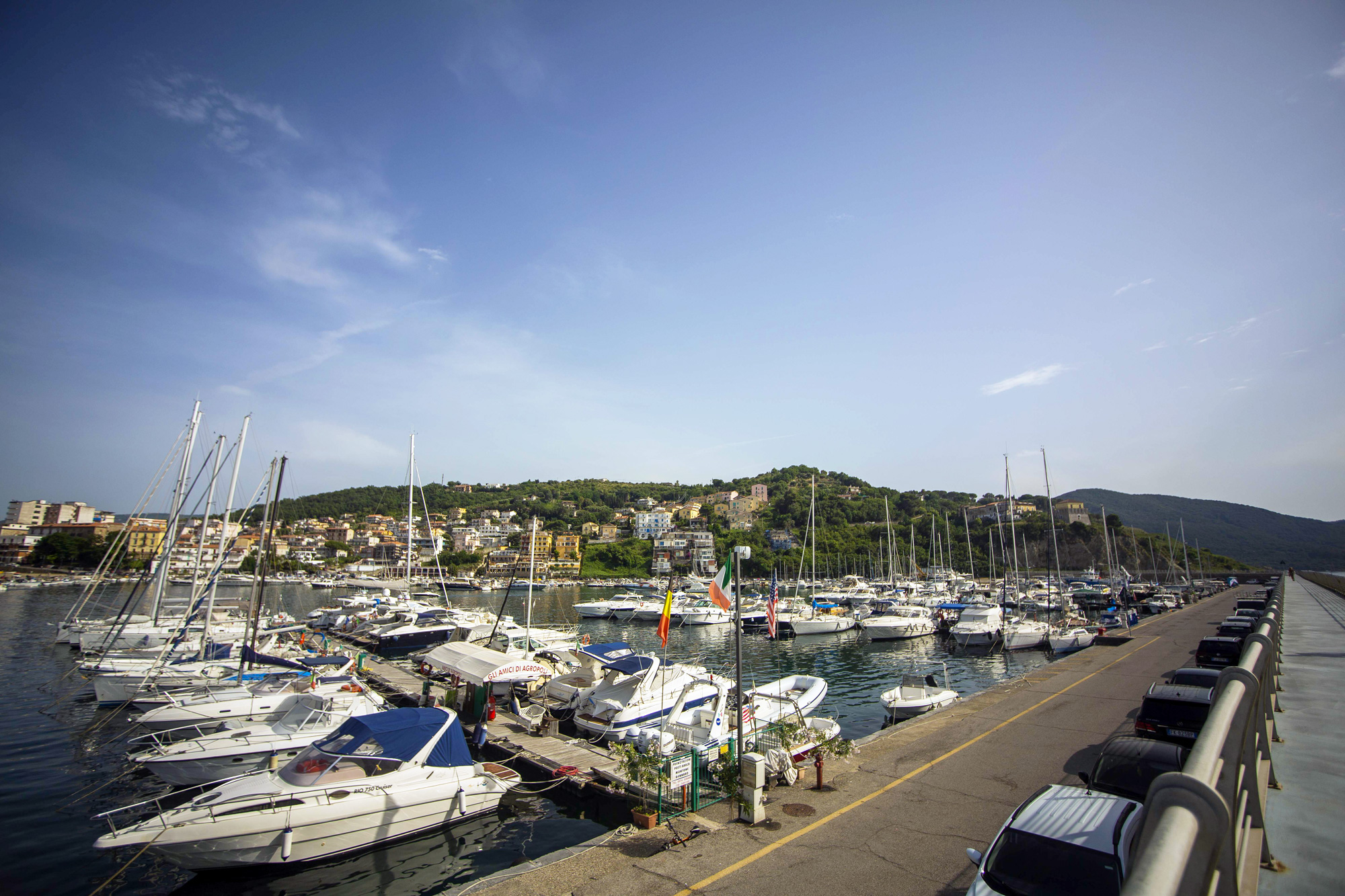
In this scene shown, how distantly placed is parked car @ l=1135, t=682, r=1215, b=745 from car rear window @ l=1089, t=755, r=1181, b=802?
303 cm

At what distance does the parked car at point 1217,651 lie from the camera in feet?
58.0

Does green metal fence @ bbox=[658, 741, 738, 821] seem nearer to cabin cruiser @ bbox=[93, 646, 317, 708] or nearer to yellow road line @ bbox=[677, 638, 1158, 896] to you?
yellow road line @ bbox=[677, 638, 1158, 896]

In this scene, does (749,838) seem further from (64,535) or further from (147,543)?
(147,543)

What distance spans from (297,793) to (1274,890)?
13197mm

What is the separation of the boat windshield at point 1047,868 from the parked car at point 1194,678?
1004 centimetres

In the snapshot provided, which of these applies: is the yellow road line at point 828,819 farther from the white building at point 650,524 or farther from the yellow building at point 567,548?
the white building at point 650,524

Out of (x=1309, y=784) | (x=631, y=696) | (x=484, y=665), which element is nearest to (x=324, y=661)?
(x=484, y=665)

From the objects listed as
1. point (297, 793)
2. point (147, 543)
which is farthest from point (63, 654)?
point (147, 543)

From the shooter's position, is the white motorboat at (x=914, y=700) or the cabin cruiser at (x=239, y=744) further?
the white motorboat at (x=914, y=700)

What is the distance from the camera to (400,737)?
40.8 ft

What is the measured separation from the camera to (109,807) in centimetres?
1393

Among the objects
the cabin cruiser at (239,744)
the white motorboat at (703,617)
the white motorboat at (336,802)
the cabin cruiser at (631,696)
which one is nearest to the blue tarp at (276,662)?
the cabin cruiser at (239,744)

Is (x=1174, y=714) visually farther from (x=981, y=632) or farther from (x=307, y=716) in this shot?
(x=981, y=632)

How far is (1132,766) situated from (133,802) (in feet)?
66.1
